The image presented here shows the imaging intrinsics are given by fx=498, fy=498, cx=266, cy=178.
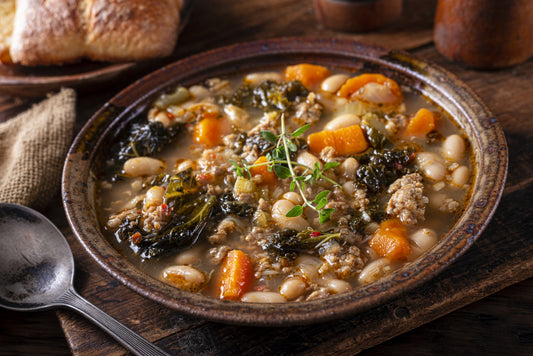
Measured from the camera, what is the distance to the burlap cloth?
3377mm

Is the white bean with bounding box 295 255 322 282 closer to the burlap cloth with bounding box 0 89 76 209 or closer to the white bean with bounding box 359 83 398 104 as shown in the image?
the white bean with bounding box 359 83 398 104

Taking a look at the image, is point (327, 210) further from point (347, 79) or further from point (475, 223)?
point (347, 79)

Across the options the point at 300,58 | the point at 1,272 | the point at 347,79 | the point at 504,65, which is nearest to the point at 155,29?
the point at 300,58

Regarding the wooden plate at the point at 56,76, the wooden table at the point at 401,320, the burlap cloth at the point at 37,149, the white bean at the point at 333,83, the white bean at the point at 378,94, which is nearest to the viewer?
the wooden table at the point at 401,320

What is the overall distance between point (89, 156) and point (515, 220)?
2.67m

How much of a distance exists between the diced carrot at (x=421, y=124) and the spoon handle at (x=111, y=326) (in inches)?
81.8

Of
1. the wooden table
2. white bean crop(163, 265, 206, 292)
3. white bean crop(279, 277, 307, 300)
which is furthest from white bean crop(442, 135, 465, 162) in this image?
white bean crop(163, 265, 206, 292)

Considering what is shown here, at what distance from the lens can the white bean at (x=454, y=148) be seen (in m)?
3.07

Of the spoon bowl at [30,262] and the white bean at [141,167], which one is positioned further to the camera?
the white bean at [141,167]

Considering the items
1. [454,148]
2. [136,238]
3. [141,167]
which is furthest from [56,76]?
[454,148]

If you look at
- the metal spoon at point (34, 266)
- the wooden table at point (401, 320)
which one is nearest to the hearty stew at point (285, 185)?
the wooden table at point (401, 320)

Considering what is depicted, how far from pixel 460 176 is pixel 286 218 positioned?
3.49 feet

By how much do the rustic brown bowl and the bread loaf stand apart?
470 millimetres

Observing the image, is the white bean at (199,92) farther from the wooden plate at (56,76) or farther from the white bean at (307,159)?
the white bean at (307,159)
